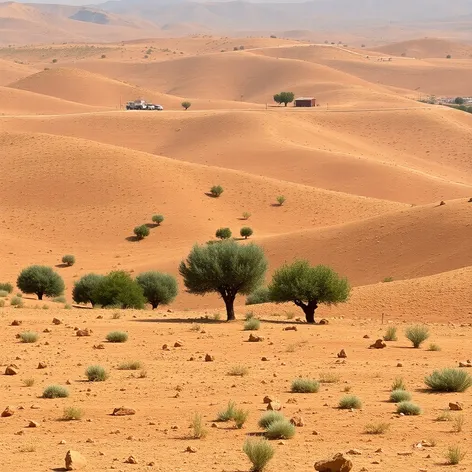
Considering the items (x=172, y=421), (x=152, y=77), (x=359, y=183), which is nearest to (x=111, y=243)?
(x=359, y=183)

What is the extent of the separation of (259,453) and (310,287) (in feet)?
63.9

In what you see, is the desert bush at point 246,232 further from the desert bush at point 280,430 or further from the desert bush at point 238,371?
the desert bush at point 280,430

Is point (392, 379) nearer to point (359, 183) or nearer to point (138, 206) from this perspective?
point (138, 206)

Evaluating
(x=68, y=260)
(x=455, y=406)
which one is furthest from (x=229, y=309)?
(x=68, y=260)

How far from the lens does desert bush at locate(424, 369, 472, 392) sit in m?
20.0

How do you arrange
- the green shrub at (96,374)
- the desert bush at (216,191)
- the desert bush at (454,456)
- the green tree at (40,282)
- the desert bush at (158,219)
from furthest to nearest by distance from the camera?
the desert bush at (216,191) < the desert bush at (158,219) < the green tree at (40,282) < the green shrub at (96,374) < the desert bush at (454,456)

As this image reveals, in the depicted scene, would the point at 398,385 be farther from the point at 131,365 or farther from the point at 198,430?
the point at 131,365

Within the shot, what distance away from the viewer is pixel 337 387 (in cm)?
2050

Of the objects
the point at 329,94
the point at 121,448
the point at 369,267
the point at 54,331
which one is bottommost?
the point at 121,448

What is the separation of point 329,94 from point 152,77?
42.4 metres

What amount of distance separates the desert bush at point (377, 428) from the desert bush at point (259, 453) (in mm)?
2943

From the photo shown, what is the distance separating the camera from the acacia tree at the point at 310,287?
109 feet

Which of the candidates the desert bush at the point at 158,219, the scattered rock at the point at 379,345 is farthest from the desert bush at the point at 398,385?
the desert bush at the point at 158,219

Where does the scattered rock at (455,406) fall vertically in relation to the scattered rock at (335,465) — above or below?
above
